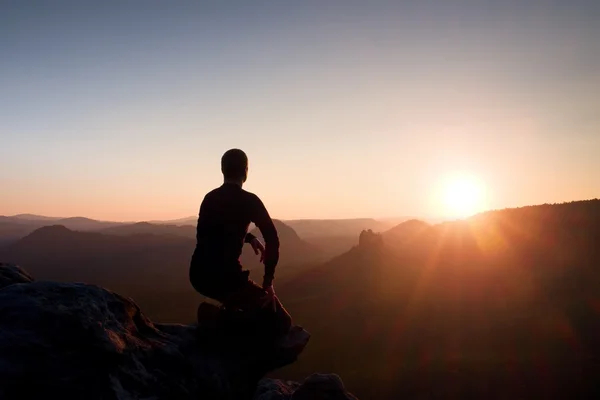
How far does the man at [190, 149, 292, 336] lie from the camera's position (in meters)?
4.36

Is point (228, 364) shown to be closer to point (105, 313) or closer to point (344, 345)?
point (105, 313)

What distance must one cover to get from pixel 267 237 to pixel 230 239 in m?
0.43

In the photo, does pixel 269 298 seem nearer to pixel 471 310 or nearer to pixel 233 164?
pixel 233 164

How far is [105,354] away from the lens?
3.23 meters

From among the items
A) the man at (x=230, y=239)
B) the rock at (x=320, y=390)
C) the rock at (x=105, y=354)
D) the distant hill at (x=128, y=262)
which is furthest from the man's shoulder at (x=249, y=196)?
the distant hill at (x=128, y=262)

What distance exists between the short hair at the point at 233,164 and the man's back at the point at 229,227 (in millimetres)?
148

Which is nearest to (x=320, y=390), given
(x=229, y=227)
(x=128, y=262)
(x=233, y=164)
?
(x=229, y=227)

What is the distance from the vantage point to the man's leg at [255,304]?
452 centimetres

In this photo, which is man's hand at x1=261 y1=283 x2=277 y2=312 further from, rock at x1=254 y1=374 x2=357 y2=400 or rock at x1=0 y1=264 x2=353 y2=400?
rock at x1=254 y1=374 x2=357 y2=400

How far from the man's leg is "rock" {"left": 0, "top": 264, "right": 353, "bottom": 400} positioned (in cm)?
28

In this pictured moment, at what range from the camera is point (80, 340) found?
10.4ft

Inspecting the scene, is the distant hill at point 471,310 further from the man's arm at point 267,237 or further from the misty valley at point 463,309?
the man's arm at point 267,237

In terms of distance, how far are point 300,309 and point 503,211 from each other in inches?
1047

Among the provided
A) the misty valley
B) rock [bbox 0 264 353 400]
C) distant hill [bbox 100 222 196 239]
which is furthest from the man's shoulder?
distant hill [bbox 100 222 196 239]
